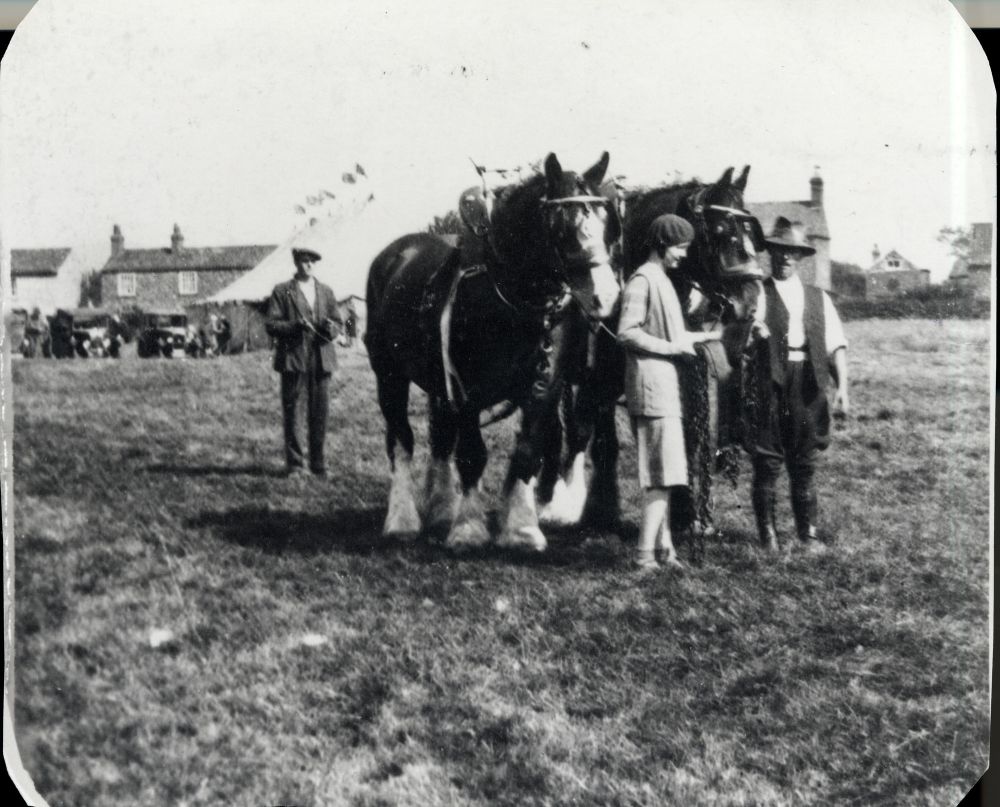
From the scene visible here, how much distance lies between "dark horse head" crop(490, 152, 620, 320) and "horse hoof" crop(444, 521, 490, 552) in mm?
959

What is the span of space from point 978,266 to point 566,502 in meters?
2.17

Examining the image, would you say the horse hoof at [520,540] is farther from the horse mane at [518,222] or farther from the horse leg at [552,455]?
the horse mane at [518,222]

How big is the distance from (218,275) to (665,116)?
1954 mm

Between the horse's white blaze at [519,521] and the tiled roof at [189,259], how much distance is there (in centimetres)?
143

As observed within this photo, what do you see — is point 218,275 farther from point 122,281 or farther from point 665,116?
point 665,116

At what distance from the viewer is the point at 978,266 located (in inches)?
210

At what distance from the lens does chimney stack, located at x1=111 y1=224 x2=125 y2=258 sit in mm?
4738

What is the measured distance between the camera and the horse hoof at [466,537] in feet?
16.3

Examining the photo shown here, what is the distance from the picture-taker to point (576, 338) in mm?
4914

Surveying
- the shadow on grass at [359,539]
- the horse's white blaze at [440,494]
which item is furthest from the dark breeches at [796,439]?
the horse's white blaze at [440,494]

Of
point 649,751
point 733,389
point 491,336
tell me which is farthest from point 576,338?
point 649,751

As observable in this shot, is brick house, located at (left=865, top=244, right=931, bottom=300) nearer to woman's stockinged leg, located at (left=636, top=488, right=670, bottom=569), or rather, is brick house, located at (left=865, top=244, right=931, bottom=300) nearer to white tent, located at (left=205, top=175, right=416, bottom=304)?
woman's stockinged leg, located at (left=636, top=488, right=670, bottom=569)

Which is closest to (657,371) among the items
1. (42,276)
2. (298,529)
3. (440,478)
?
(440,478)

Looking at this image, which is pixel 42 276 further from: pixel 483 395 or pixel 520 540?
pixel 520 540
